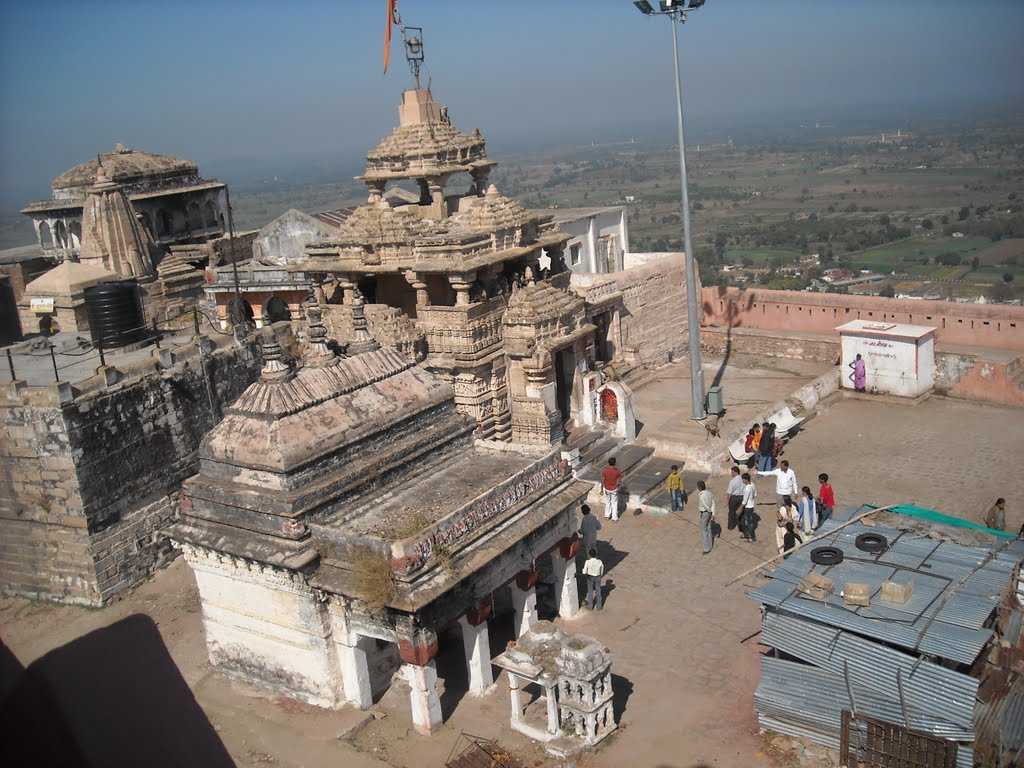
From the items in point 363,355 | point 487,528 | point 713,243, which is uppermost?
point 363,355

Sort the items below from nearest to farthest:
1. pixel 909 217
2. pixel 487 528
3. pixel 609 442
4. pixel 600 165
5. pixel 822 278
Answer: pixel 487 528 < pixel 609 442 < pixel 822 278 < pixel 909 217 < pixel 600 165

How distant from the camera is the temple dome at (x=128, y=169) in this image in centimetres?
2722

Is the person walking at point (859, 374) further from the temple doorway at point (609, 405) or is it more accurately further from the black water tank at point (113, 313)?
the black water tank at point (113, 313)

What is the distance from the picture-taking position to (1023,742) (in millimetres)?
9008

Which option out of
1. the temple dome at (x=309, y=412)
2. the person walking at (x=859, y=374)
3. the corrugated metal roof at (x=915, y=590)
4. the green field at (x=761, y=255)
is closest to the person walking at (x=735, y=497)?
the corrugated metal roof at (x=915, y=590)

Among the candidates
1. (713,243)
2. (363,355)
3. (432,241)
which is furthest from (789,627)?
(713,243)

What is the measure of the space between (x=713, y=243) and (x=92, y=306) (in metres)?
60.9

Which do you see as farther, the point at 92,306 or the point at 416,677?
the point at 92,306

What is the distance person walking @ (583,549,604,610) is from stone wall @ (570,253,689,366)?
10.0 m

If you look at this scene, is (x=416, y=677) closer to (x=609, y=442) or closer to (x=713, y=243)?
(x=609, y=442)

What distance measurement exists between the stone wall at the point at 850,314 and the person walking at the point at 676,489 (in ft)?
34.3

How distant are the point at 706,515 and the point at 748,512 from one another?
730 millimetres

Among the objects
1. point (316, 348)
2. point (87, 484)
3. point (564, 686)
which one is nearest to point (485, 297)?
point (316, 348)

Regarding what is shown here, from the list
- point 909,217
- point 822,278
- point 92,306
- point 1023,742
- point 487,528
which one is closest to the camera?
point 1023,742
